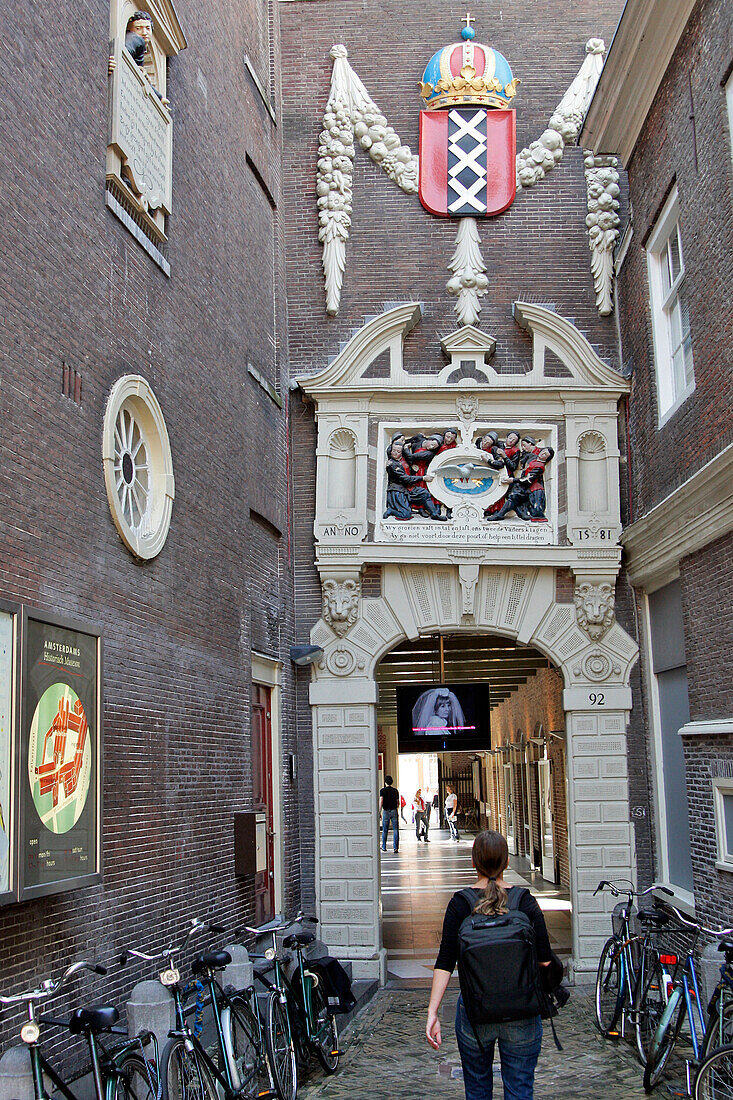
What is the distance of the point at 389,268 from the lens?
1426cm

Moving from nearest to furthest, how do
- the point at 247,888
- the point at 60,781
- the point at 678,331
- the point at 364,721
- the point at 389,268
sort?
the point at 60,781
the point at 247,888
the point at 678,331
the point at 364,721
the point at 389,268

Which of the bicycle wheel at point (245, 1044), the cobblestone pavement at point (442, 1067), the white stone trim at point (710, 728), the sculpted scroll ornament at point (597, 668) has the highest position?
the sculpted scroll ornament at point (597, 668)

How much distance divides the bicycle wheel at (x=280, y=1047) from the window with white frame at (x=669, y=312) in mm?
6822

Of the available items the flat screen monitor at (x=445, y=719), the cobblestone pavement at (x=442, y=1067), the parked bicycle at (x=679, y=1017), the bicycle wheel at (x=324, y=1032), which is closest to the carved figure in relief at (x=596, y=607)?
the flat screen monitor at (x=445, y=719)

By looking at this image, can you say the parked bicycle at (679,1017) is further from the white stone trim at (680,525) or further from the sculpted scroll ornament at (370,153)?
the sculpted scroll ornament at (370,153)

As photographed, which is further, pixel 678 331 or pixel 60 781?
pixel 678 331

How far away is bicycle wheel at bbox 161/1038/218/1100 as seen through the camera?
6.26 m

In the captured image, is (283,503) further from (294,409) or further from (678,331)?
(678,331)

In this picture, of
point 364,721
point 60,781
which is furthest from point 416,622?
point 60,781

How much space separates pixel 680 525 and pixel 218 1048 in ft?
20.8

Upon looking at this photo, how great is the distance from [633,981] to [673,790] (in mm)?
3275

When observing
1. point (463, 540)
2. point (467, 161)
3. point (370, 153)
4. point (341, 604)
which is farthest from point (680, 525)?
point (370, 153)

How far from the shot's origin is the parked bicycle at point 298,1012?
26.0 ft

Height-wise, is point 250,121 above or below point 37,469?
above
